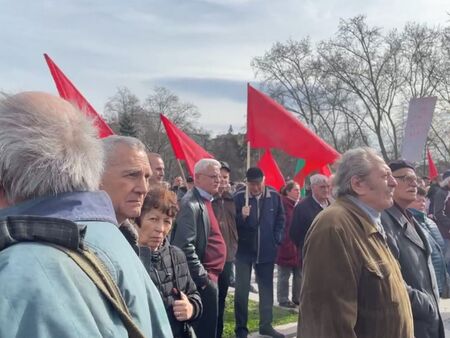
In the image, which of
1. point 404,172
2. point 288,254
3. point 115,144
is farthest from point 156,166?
point 288,254

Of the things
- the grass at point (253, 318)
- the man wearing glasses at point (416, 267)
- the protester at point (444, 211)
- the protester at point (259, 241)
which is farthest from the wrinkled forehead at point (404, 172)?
the protester at point (444, 211)

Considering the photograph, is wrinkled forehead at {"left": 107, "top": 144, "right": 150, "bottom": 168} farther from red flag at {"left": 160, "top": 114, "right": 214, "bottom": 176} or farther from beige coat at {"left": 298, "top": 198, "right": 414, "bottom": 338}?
red flag at {"left": 160, "top": 114, "right": 214, "bottom": 176}

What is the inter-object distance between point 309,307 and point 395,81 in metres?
31.8

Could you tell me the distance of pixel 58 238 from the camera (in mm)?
1075

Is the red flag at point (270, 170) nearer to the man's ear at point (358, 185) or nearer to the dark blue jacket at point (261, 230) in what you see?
the dark blue jacket at point (261, 230)

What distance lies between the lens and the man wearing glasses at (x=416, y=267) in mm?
3111

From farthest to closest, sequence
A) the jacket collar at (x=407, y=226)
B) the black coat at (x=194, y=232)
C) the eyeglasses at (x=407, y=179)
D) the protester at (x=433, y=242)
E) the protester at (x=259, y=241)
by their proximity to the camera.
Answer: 1. the protester at (x=259, y=241)
2. the black coat at (x=194, y=232)
3. the protester at (x=433, y=242)
4. the eyeglasses at (x=407, y=179)
5. the jacket collar at (x=407, y=226)

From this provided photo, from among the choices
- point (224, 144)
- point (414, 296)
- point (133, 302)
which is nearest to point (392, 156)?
point (224, 144)

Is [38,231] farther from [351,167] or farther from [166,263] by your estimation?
[351,167]

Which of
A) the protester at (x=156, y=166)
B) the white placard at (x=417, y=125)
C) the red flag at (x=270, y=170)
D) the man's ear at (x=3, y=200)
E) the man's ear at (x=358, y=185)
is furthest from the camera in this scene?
the red flag at (x=270, y=170)

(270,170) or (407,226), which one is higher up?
(270,170)

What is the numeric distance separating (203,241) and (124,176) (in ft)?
6.58

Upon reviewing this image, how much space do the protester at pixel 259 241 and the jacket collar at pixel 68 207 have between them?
4.62 m

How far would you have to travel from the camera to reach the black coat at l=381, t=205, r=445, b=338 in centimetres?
311
